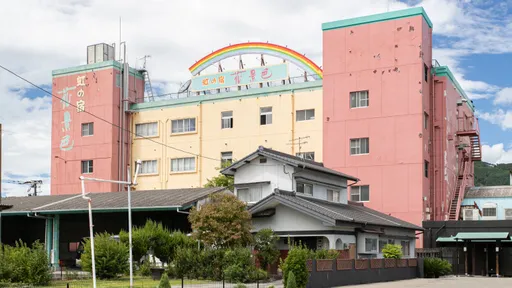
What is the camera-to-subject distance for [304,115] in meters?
63.6

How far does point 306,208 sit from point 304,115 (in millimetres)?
25681

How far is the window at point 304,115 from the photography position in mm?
63250

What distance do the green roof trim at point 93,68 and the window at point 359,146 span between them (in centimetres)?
2577

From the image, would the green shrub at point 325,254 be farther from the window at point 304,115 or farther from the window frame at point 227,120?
the window frame at point 227,120

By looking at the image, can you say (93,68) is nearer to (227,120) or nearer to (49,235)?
(227,120)

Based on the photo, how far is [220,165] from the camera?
217ft

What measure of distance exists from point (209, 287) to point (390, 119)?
32735mm

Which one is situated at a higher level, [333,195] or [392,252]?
[333,195]

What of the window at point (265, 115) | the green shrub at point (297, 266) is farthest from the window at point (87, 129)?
the green shrub at point (297, 266)

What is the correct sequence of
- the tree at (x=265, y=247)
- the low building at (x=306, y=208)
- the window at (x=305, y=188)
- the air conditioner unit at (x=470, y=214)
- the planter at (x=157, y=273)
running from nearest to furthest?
the planter at (x=157, y=273) → the tree at (x=265, y=247) → the low building at (x=306, y=208) → the window at (x=305, y=188) → the air conditioner unit at (x=470, y=214)

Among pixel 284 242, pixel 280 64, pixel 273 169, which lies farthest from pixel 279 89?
pixel 284 242

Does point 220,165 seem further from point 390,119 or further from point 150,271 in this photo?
point 150,271

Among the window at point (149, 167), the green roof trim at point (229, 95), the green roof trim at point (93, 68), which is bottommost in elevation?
the window at point (149, 167)

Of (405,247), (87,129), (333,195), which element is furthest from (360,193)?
(87,129)
